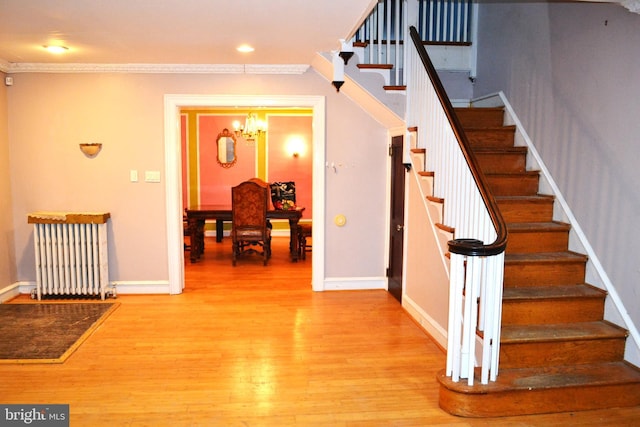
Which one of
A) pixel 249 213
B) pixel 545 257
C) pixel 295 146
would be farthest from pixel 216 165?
pixel 545 257

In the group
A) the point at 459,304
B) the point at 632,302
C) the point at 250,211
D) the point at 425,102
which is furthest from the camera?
the point at 250,211

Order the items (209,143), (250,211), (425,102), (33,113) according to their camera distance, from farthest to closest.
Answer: (209,143) → (250,211) → (33,113) → (425,102)

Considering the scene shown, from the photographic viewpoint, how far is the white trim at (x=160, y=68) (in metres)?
4.97

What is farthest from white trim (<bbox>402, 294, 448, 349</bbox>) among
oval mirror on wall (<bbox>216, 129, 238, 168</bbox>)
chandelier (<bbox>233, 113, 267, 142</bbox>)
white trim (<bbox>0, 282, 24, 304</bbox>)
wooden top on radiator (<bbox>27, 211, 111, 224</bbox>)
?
oval mirror on wall (<bbox>216, 129, 238, 168</bbox>)

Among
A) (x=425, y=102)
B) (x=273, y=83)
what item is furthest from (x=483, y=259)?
(x=273, y=83)

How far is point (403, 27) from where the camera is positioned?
181 inches

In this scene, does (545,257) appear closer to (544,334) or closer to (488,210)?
(544,334)

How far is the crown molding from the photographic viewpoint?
4.97 meters

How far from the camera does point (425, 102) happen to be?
13.1 ft

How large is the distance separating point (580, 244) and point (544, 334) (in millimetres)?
853

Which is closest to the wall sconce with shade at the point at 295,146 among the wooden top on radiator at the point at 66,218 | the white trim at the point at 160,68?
the white trim at the point at 160,68

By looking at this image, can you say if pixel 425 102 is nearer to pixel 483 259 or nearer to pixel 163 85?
pixel 483 259

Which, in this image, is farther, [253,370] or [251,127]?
[251,127]

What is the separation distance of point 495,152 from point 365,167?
5.13ft
